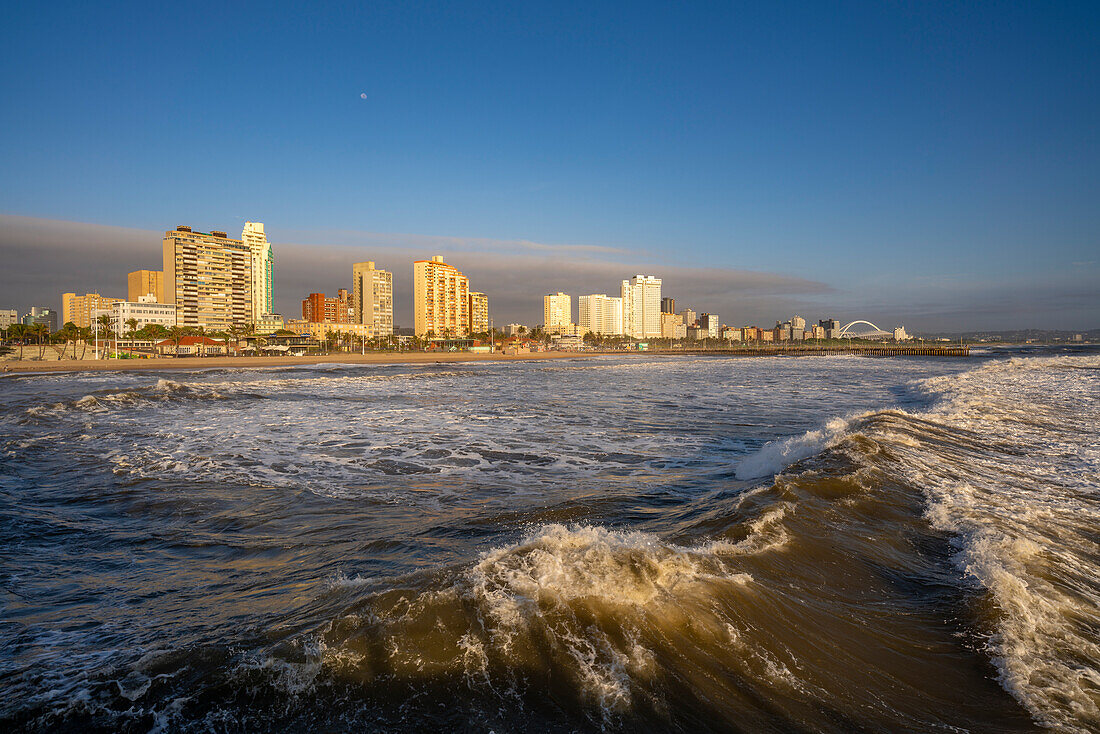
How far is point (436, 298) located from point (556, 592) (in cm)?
18404

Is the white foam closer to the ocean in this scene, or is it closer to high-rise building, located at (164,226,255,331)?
the ocean

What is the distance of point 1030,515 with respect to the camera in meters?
6.21

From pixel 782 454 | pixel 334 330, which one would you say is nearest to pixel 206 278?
pixel 334 330

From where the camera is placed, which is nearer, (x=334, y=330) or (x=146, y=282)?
(x=334, y=330)

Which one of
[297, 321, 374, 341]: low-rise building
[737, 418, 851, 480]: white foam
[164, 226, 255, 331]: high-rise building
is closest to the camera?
[737, 418, 851, 480]: white foam

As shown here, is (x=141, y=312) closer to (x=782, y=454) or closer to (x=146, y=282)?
(x=146, y=282)

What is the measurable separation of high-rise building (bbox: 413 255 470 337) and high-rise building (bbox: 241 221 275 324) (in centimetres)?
4507

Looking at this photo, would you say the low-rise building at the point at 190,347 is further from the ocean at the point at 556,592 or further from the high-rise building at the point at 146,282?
the high-rise building at the point at 146,282

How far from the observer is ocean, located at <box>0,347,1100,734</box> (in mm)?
2916

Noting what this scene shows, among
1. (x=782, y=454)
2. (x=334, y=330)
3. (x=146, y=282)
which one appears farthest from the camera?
(x=146, y=282)

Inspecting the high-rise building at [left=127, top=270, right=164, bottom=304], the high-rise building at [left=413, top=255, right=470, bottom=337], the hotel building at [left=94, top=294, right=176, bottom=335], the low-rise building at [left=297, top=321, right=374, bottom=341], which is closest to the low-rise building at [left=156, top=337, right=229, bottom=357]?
the hotel building at [left=94, top=294, right=176, bottom=335]

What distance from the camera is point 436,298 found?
182250 mm

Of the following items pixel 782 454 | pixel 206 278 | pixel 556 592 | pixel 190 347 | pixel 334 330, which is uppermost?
pixel 206 278

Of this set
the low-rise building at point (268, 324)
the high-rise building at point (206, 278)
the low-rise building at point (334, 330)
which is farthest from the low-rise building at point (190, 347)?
the low-rise building at point (268, 324)
